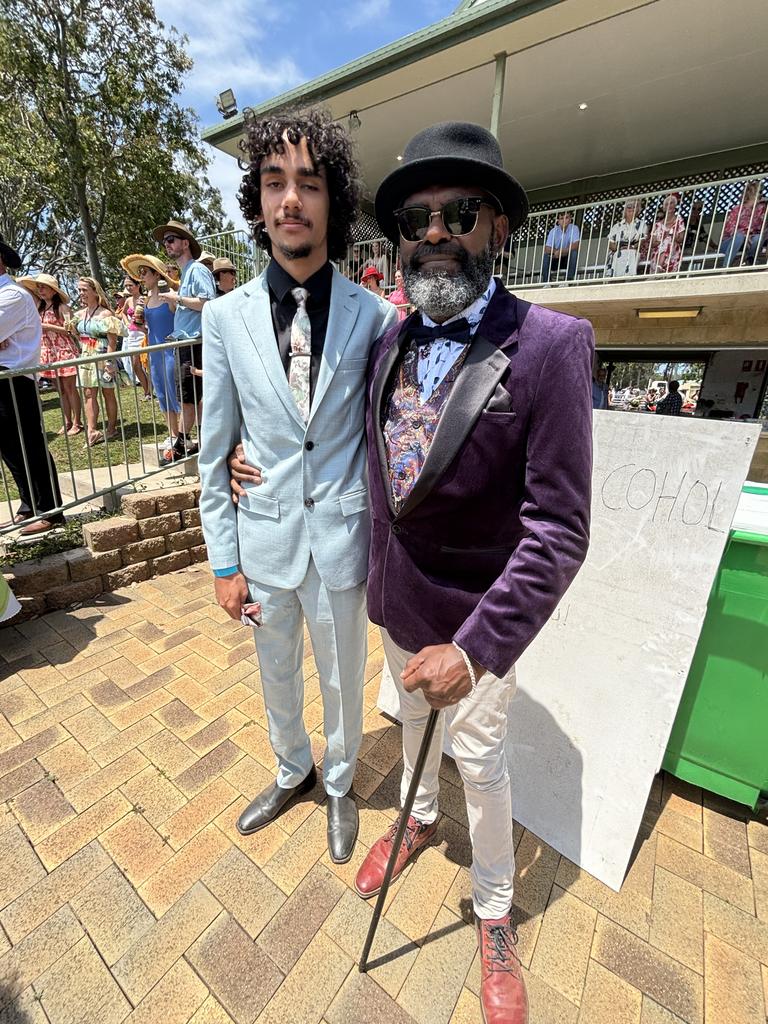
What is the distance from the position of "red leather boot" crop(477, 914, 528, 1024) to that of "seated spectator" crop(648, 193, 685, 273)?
861 centimetres

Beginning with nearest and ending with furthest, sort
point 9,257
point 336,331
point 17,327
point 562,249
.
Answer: point 336,331, point 17,327, point 9,257, point 562,249

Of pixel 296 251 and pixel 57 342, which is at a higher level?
pixel 296 251

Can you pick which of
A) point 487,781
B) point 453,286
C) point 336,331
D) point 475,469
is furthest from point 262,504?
point 487,781

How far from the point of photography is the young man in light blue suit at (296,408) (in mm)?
1528

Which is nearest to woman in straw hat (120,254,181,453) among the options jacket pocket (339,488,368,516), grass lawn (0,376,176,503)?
grass lawn (0,376,176,503)

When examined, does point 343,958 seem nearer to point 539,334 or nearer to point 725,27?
point 539,334

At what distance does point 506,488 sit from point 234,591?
1053mm

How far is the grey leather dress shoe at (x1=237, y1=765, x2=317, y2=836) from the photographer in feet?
6.38

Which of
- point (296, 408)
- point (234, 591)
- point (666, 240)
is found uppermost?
point (666, 240)

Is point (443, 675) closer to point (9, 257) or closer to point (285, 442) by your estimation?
point (285, 442)

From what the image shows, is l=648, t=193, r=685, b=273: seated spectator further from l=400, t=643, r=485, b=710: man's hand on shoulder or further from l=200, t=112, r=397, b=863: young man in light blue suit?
l=400, t=643, r=485, b=710: man's hand on shoulder

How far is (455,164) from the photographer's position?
1.19 m

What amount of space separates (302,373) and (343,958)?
1.90 m

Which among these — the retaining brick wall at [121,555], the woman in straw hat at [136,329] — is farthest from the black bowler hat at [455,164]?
the woman in straw hat at [136,329]
